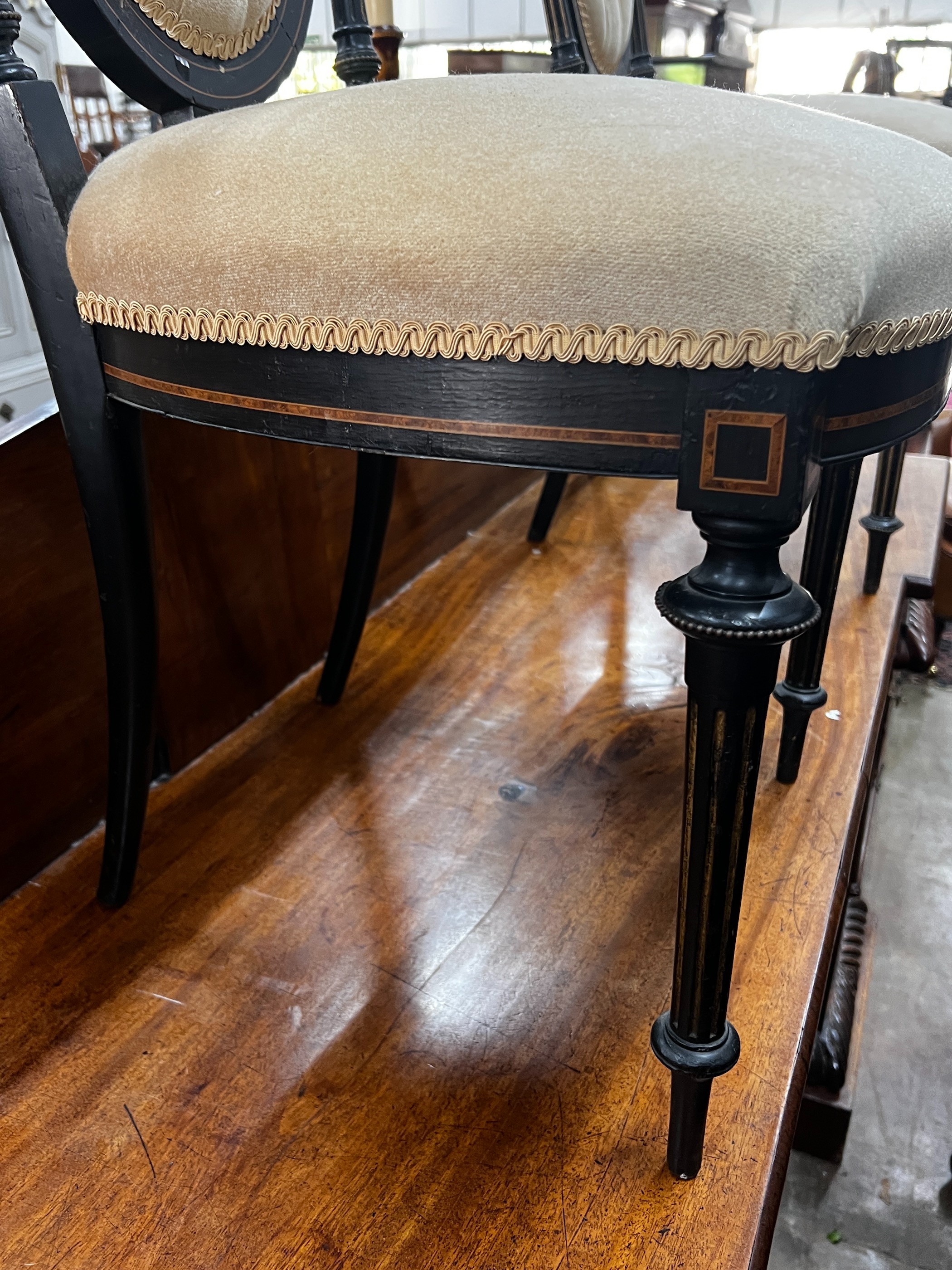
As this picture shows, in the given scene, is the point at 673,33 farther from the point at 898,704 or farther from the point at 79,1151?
the point at 79,1151

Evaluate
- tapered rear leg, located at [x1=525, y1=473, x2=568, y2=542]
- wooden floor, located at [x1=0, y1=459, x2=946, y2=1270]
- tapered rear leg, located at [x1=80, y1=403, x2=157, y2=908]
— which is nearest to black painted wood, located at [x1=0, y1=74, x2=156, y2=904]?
tapered rear leg, located at [x1=80, y1=403, x2=157, y2=908]

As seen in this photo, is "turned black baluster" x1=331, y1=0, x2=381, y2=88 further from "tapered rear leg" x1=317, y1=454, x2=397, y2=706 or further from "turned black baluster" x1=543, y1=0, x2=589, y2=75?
"tapered rear leg" x1=317, y1=454, x2=397, y2=706

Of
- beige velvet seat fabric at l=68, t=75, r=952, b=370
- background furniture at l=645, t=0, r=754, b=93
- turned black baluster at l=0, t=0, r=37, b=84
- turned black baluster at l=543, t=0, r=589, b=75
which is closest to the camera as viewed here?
beige velvet seat fabric at l=68, t=75, r=952, b=370

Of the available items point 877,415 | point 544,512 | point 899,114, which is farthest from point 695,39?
point 877,415

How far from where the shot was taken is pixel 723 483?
0.30 metres

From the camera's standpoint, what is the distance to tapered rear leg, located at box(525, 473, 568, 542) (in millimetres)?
1166

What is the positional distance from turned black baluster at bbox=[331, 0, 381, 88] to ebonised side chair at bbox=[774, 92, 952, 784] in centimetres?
27

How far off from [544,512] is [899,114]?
0.56m

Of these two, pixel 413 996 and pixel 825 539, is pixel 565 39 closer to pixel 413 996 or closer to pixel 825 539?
pixel 825 539

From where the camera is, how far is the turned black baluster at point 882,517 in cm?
99

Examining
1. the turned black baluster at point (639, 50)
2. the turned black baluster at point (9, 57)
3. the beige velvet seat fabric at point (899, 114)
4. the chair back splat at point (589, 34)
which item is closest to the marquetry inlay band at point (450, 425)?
the turned black baluster at point (9, 57)

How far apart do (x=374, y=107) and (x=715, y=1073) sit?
395 millimetres

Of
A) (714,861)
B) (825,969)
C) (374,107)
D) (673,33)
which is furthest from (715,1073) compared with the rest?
(673,33)

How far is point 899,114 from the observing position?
0.73 meters
